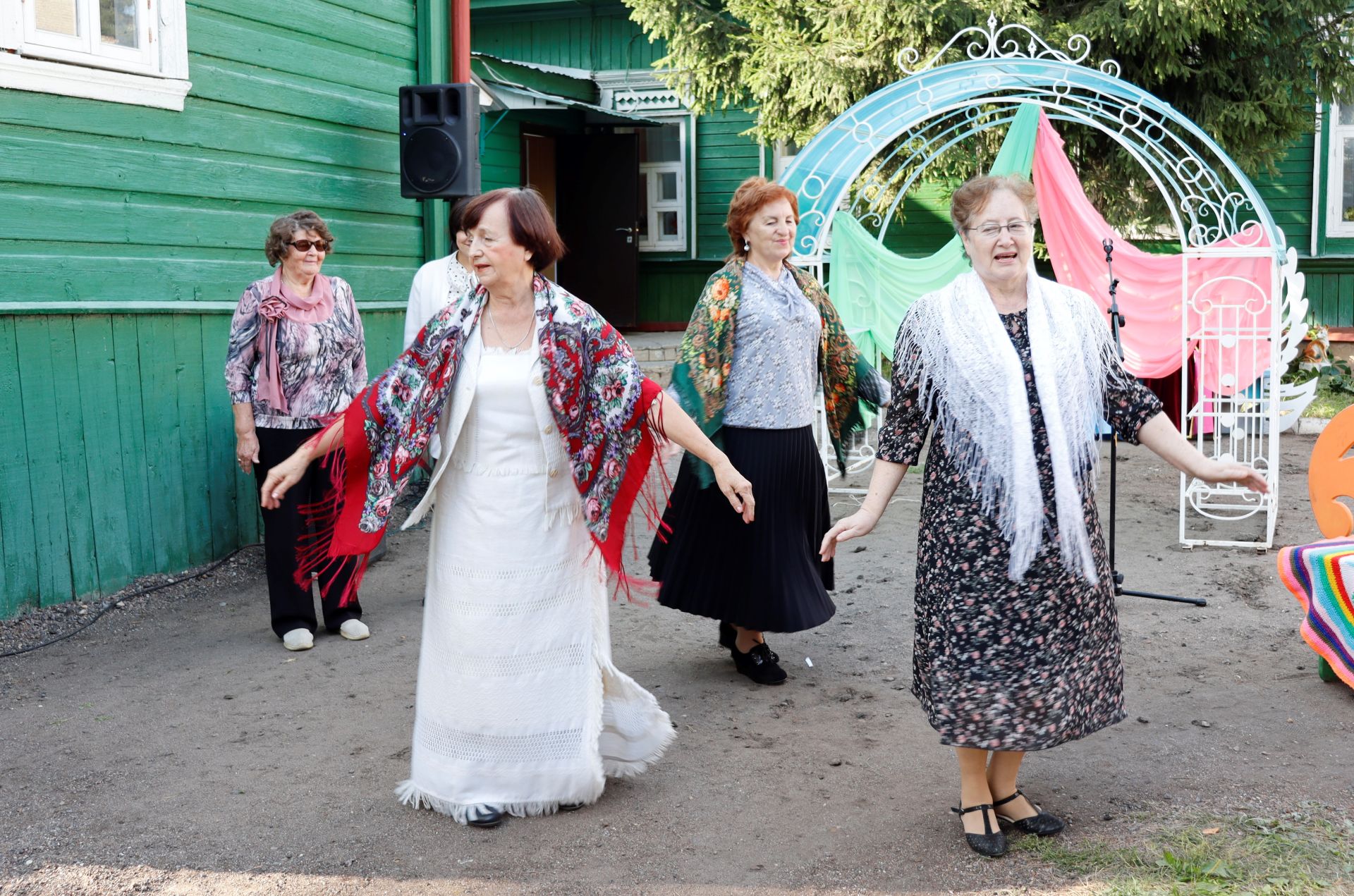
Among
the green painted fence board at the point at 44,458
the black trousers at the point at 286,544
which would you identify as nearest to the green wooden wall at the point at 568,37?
the green painted fence board at the point at 44,458

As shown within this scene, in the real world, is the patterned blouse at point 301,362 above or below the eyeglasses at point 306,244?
below

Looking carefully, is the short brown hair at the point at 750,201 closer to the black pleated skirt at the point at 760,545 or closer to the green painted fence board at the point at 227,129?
the black pleated skirt at the point at 760,545

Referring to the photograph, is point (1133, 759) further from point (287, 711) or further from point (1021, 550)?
point (287, 711)

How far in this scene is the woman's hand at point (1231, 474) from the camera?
3.20 meters

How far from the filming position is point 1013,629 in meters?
3.19

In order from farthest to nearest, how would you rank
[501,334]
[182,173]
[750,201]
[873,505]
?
1. [182,173]
2. [750,201]
3. [501,334]
4. [873,505]

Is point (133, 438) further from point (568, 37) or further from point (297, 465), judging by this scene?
point (568, 37)

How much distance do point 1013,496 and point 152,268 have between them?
469cm

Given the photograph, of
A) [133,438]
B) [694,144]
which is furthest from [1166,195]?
[694,144]

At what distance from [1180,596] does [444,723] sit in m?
3.88

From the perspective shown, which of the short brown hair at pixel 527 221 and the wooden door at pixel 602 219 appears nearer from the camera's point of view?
the short brown hair at pixel 527 221

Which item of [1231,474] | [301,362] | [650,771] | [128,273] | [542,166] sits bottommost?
[650,771]

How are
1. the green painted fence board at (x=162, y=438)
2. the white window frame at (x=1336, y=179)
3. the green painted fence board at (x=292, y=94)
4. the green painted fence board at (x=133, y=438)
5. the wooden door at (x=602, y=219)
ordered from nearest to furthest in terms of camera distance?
the green painted fence board at (x=133, y=438) < the green painted fence board at (x=162, y=438) < the green painted fence board at (x=292, y=94) < the white window frame at (x=1336, y=179) < the wooden door at (x=602, y=219)

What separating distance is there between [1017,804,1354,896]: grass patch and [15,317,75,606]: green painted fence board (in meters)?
4.39
